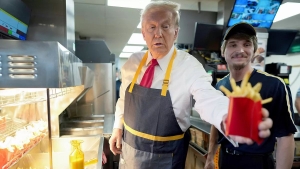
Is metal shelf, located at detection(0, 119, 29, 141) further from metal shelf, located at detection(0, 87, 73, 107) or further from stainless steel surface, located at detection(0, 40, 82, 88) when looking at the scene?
stainless steel surface, located at detection(0, 40, 82, 88)

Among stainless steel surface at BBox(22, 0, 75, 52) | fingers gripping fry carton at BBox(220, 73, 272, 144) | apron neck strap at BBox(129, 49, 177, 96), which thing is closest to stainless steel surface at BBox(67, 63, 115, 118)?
stainless steel surface at BBox(22, 0, 75, 52)

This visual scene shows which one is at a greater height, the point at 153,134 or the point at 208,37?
the point at 208,37

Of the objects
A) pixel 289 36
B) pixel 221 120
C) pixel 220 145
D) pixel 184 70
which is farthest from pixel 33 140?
pixel 289 36

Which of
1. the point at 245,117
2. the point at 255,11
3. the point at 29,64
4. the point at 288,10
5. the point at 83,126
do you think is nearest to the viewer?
the point at 245,117

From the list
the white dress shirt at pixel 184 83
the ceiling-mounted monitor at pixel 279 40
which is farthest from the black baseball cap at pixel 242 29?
the ceiling-mounted monitor at pixel 279 40

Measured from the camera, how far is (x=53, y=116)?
188cm

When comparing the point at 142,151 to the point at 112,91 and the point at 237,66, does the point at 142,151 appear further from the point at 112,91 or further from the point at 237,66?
the point at 112,91

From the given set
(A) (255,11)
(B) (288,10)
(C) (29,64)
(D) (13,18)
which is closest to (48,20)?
(D) (13,18)

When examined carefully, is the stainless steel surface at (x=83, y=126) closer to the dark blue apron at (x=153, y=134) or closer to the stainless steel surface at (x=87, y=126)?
the stainless steel surface at (x=87, y=126)

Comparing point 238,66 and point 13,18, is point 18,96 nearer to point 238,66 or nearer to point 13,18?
point 13,18

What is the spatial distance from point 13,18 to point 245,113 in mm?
1749

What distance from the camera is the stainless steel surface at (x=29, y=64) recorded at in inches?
28.1

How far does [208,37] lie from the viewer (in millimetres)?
2852

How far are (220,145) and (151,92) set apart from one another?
0.83m
